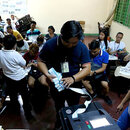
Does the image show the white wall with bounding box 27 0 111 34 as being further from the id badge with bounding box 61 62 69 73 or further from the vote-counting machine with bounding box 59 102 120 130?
the vote-counting machine with bounding box 59 102 120 130

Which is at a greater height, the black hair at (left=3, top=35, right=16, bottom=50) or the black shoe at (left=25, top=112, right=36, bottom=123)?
the black hair at (left=3, top=35, right=16, bottom=50)

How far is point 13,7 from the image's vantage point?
7.01m

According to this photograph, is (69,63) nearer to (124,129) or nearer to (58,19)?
(124,129)

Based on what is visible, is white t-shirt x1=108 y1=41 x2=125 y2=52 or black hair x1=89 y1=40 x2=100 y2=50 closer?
black hair x1=89 y1=40 x2=100 y2=50

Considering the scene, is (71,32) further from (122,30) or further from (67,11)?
(67,11)

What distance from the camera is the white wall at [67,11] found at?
700 centimetres

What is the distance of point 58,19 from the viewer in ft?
24.1

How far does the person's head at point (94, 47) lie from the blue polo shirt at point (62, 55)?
111 cm

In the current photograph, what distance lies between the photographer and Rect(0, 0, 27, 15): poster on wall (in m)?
6.89

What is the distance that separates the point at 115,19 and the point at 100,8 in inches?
56.3

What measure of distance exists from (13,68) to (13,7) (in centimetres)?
634

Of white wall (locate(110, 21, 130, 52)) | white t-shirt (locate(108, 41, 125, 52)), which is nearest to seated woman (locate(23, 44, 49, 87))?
white t-shirt (locate(108, 41, 125, 52))

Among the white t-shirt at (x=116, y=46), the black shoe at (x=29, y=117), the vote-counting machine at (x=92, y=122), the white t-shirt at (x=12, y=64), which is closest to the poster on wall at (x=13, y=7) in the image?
the white t-shirt at (x=116, y=46)

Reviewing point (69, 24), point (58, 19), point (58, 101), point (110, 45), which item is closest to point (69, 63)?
point (69, 24)
